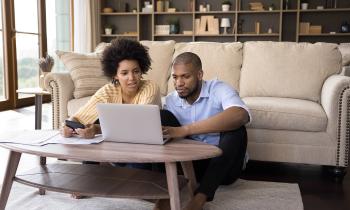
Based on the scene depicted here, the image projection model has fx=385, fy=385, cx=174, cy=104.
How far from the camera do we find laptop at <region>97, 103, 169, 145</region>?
1447mm

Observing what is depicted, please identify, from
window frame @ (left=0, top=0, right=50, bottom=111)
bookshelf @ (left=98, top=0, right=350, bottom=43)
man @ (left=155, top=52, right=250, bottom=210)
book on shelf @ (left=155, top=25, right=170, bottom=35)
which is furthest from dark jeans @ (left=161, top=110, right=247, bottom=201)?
book on shelf @ (left=155, top=25, right=170, bottom=35)

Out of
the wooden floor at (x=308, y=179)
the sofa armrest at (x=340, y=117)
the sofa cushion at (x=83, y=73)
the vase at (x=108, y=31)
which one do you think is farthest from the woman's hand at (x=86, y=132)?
the vase at (x=108, y=31)

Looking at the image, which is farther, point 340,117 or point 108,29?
point 108,29

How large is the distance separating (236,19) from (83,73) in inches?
156

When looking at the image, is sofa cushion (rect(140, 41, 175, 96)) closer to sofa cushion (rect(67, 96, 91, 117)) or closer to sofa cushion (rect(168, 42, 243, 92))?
sofa cushion (rect(168, 42, 243, 92))

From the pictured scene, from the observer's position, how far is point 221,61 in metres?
3.10

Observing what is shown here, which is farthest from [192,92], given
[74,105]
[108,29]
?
[108,29]

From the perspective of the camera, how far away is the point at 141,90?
1.91m

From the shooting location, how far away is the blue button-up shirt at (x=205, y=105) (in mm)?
1957

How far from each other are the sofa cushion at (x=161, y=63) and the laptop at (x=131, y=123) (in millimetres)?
1656

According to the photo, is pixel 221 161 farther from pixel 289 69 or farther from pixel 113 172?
pixel 289 69

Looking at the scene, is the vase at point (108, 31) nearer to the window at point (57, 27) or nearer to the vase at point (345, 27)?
the window at point (57, 27)

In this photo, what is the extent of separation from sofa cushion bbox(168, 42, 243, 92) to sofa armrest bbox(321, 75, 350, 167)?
0.89 metres

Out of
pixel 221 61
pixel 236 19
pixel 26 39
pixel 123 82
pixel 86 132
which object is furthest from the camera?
pixel 236 19
